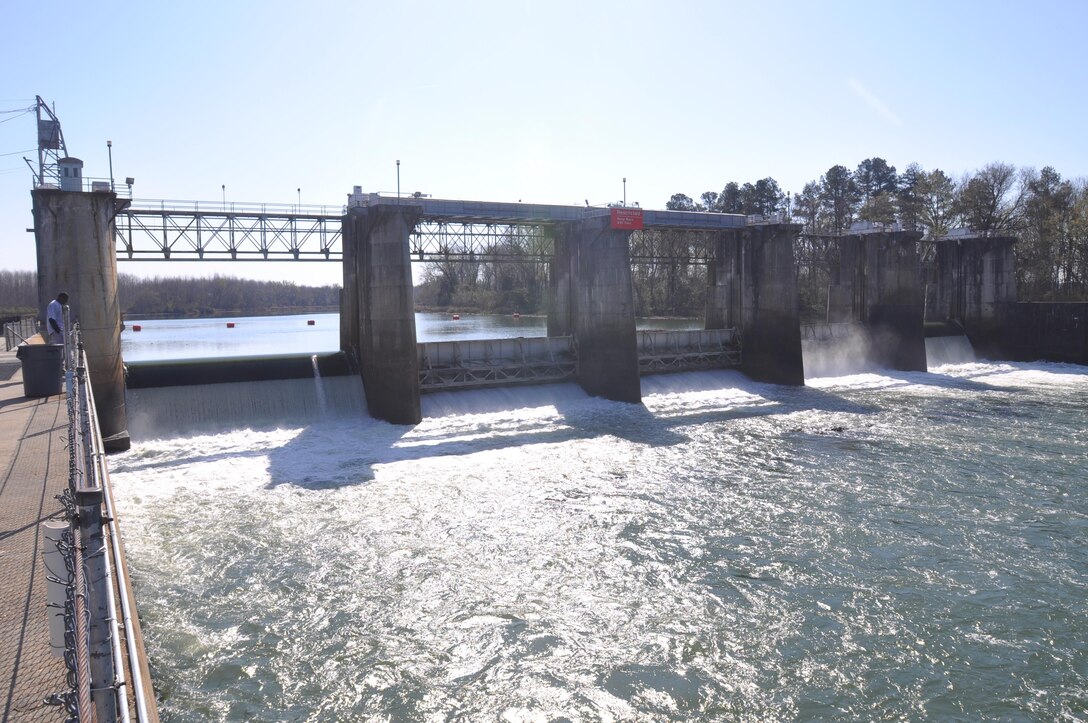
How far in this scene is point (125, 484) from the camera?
1988 cm

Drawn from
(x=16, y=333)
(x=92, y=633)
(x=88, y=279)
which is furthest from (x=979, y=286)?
(x=16, y=333)

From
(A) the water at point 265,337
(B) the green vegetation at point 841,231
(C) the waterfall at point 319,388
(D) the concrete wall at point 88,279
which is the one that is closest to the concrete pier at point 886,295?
(B) the green vegetation at point 841,231

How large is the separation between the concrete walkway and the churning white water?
2643 millimetres

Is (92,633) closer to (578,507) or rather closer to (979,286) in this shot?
(578,507)

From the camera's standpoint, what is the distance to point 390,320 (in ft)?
92.5

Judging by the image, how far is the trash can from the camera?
1936 cm

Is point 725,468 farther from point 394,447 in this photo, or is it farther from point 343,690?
point 343,690

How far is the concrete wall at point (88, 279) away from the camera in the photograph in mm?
23172

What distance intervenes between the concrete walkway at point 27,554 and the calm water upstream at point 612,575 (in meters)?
2.65

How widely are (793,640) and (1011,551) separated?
20.8ft

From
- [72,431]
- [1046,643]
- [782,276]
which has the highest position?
[782,276]

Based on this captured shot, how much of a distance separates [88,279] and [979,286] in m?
53.4

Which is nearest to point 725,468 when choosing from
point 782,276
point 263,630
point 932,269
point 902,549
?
point 902,549

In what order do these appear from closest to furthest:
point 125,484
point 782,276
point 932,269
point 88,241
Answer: point 125,484
point 88,241
point 782,276
point 932,269
